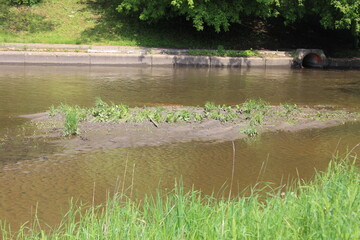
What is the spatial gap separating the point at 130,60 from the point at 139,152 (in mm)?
12590

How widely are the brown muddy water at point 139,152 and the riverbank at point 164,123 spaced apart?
33cm

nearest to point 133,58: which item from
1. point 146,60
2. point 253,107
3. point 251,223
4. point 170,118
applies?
point 146,60

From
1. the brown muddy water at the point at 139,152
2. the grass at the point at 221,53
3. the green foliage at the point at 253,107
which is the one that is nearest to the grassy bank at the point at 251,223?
the brown muddy water at the point at 139,152

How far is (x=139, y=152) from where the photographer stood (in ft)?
29.1

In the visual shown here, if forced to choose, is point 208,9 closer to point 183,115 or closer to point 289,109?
point 289,109

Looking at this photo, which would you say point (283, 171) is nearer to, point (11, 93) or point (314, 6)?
point (11, 93)

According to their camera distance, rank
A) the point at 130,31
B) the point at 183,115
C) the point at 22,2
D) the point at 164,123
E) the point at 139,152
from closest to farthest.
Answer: the point at 139,152 → the point at 164,123 → the point at 183,115 → the point at 130,31 → the point at 22,2

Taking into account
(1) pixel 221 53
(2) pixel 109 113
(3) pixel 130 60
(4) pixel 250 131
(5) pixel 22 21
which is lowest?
(4) pixel 250 131

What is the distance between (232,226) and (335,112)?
29.9 ft

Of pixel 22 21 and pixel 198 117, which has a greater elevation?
pixel 22 21

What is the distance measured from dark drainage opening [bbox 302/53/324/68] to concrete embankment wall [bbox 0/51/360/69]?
0.31 metres

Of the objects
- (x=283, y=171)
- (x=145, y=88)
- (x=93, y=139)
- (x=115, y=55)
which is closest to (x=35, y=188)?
(x=93, y=139)

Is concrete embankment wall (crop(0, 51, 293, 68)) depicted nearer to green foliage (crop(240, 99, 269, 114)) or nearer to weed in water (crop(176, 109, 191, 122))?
green foliage (crop(240, 99, 269, 114))

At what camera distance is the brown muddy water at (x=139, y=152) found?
23.0 feet
